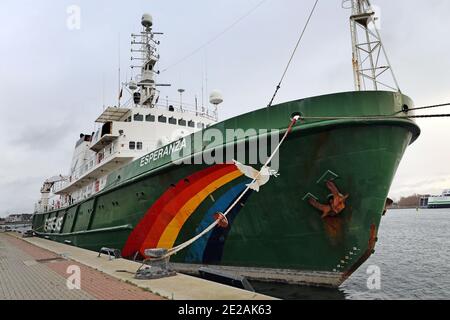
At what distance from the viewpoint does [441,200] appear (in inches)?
3541

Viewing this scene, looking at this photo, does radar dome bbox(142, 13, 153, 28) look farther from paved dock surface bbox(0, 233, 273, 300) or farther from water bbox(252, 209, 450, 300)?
water bbox(252, 209, 450, 300)

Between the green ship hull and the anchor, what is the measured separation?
0.10 meters

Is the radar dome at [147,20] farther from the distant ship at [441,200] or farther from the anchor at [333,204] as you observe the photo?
the distant ship at [441,200]

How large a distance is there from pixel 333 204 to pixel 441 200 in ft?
326

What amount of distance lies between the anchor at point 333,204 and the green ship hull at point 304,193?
99 mm

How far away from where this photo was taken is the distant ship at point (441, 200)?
88594 millimetres

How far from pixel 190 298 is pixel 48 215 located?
20.7 metres

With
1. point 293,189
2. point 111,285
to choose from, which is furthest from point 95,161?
point 293,189

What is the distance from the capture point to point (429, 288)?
9742mm

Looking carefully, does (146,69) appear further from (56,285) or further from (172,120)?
(56,285)

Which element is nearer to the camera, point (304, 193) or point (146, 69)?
point (304, 193)

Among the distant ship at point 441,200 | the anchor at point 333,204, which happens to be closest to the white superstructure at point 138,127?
the anchor at point 333,204

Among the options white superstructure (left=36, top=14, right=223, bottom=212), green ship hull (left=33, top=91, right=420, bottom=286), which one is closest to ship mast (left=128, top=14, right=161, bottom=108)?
white superstructure (left=36, top=14, right=223, bottom=212)
